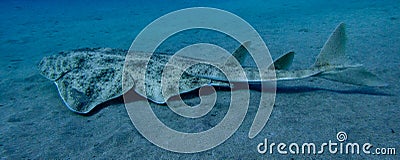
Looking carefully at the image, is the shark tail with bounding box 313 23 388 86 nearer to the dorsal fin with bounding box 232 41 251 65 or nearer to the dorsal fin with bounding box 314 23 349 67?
the dorsal fin with bounding box 314 23 349 67

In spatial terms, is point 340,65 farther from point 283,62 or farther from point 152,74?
point 152,74

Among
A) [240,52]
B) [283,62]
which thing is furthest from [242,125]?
[240,52]

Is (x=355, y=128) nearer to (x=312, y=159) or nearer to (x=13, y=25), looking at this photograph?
(x=312, y=159)

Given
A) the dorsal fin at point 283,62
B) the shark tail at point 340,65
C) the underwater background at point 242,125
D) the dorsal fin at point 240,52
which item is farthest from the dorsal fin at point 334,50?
the dorsal fin at point 240,52

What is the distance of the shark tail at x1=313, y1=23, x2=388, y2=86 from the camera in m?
3.16

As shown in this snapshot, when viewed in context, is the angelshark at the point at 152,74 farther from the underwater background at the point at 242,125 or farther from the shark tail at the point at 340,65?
the underwater background at the point at 242,125

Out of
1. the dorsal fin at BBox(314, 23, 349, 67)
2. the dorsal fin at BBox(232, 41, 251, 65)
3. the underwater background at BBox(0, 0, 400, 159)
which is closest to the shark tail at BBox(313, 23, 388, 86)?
the dorsal fin at BBox(314, 23, 349, 67)

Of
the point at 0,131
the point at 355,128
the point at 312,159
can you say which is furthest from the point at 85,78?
the point at 355,128

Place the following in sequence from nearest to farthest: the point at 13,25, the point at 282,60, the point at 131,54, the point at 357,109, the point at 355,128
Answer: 1. the point at 355,128
2. the point at 357,109
3. the point at 282,60
4. the point at 131,54
5. the point at 13,25

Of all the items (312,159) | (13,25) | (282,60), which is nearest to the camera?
(312,159)

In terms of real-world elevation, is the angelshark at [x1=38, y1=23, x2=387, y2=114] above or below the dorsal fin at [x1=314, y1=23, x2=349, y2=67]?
below

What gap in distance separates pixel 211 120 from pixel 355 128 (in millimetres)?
1704

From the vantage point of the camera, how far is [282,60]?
A: 3.63 m

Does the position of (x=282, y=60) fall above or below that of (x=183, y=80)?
above
